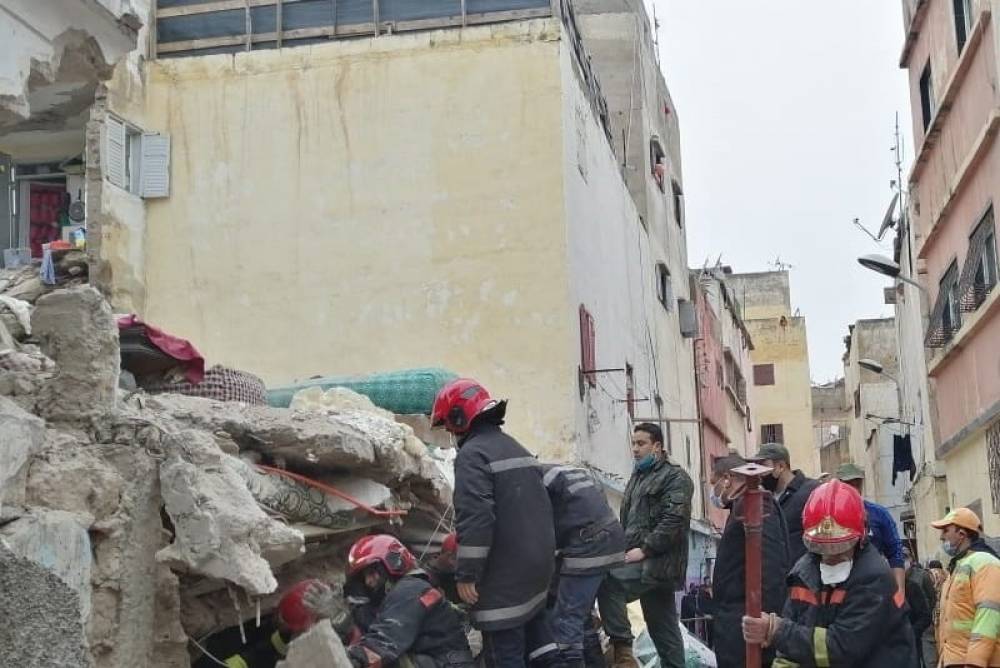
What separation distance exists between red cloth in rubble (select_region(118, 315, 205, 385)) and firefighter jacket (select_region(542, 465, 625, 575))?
2.29m

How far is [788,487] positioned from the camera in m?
7.54

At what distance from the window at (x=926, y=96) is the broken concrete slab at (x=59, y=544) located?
A: 16.7 m

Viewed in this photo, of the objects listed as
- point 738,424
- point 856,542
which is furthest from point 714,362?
point 856,542

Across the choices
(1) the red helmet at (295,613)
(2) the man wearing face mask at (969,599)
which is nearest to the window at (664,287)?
(2) the man wearing face mask at (969,599)

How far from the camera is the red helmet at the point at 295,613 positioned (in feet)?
19.6

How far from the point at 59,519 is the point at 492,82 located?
12.5 metres

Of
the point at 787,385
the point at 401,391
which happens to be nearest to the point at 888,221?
the point at 401,391

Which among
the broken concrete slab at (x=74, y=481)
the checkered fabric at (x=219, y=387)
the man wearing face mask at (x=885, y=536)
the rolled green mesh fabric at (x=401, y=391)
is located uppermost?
the rolled green mesh fabric at (x=401, y=391)

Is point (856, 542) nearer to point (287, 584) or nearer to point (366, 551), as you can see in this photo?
point (366, 551)

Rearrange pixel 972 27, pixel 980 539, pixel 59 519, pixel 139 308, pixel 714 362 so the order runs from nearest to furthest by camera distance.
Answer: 1. pixel 59 519
2. pixel 980 539
3. pixel 972 27
4. pixel 139 308
5. pixel 714 362

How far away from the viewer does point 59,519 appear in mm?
4652

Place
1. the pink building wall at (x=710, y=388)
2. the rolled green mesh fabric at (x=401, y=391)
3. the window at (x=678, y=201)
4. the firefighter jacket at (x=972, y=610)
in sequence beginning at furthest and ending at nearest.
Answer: the pink building wall at (x=710, y=388) < the window at (x=678, y=201) < the rolled green mesh fabric at (x=401, y=391) < the firefighter jacket at (x=972, y=610)

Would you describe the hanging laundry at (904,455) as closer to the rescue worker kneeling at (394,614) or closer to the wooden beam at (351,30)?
the wooden beam at (351,30)

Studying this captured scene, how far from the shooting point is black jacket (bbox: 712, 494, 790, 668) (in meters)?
6.40
